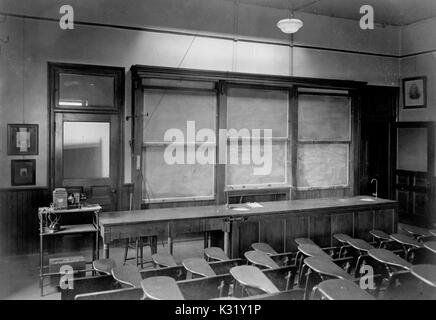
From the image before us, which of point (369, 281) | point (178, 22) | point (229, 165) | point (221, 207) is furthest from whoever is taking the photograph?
point (229, 165)

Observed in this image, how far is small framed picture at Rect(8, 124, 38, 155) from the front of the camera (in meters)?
5.54

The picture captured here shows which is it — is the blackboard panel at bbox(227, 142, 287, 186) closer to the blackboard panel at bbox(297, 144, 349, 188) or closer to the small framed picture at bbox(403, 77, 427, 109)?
the blackboard panel at bbox(297, 144, 349, 188)

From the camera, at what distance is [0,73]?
5.52 m

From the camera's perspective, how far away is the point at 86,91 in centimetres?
589

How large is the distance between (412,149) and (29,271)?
7.18 meters

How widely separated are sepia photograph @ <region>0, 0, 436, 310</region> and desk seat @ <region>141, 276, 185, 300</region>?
53 centimetres

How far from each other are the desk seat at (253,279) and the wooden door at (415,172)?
5655 mm

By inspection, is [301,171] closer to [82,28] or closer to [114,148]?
[114,148]

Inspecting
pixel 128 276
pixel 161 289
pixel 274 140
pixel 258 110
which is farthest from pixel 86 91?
pixel 161 289

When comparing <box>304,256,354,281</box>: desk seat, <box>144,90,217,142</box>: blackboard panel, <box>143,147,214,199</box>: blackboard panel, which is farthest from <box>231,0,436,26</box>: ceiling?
<box>304,256,354,281</box>: desk seat

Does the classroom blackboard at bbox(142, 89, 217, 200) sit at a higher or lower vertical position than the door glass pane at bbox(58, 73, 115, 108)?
lower

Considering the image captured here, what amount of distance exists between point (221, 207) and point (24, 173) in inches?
110
